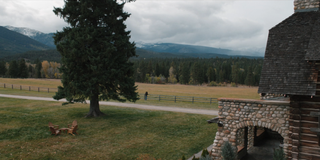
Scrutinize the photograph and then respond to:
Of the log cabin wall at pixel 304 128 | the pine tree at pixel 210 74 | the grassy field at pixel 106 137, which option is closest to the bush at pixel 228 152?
the log cabin wall at pixel 304 128

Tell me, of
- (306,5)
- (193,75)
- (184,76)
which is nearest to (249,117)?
(306,5)

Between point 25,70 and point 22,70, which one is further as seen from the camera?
point 25,70

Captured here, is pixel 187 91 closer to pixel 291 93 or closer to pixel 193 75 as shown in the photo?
pixel 193 75

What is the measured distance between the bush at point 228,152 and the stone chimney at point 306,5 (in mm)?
7509

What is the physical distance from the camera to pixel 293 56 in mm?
8859

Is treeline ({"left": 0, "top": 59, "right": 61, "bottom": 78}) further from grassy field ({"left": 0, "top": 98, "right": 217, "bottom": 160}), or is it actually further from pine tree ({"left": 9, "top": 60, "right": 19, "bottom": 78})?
grassy field ({"left": 0, "top": 98, "right": 217, "bottom": 160})

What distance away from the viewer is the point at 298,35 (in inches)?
369

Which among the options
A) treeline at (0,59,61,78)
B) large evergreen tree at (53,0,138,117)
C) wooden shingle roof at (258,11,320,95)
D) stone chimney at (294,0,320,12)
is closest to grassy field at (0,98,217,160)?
large evergreen tree at (53,0,138,117)

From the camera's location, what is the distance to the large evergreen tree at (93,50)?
17.1 meters

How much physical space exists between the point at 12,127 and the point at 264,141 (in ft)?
58.6

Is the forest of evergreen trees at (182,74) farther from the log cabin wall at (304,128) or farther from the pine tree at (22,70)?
the log cabin wall at (304,128)

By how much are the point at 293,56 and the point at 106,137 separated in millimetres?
11648

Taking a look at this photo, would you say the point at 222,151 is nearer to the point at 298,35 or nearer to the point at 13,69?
the point at 298,35

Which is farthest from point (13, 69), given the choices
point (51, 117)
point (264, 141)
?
point (264, 141)
